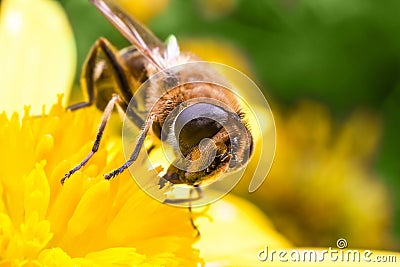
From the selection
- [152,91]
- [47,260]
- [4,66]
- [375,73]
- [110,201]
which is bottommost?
[47,260]

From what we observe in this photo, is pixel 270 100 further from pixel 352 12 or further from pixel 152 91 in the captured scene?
pixel 152 91

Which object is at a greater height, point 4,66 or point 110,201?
point 4,66

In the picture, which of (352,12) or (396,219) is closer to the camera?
(396,219)

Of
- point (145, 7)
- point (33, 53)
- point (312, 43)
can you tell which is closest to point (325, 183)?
point (312, 43)

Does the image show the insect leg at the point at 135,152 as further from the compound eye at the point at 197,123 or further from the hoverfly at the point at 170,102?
the compound eye at the point at 197,123

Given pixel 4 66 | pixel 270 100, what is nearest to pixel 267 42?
pixel 270 100

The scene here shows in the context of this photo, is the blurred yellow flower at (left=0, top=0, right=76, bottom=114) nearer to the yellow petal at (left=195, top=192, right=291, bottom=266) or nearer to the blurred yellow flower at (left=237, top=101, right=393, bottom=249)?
the yellow petal at (left=195, top=192, right=291, bottom=266)

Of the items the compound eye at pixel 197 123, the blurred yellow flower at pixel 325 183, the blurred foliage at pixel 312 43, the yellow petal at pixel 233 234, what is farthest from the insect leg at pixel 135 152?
the blurred foliage at pixel 312 43
